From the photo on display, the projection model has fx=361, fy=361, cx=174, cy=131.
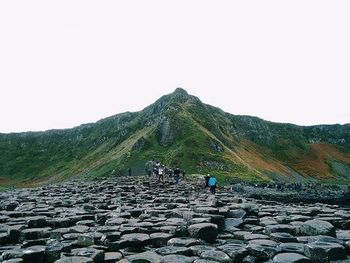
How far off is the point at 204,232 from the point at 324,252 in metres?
3.52

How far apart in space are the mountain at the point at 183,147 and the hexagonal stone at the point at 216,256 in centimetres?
5068

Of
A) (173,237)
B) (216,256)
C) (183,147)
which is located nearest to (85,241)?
(173,237)

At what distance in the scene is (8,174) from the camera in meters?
107

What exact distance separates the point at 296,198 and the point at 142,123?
6138cm

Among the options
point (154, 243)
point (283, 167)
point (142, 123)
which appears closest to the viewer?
point (154, 243)

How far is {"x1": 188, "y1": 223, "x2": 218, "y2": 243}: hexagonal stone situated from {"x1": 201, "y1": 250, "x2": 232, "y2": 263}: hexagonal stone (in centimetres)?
184

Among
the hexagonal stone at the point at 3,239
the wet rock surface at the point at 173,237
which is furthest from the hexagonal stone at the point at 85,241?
the hexagonal stone at the point at 3,239

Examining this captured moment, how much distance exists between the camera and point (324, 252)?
9.23 meters

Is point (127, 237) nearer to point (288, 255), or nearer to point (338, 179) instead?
point (288, 255)

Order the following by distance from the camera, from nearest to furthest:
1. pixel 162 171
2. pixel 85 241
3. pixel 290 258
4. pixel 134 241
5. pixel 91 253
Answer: pixel 290 258 → pixel 91 253 → pixel 85 241 → pixel 134 241 → pixel 162 171

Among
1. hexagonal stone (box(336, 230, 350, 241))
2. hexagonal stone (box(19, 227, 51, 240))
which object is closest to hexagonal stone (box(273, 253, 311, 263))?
hexagonal stone (box(336, 230, 350, 241))

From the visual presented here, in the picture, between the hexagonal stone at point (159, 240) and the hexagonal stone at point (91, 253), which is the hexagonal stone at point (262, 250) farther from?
the hexagonal stone at point (91, 253)

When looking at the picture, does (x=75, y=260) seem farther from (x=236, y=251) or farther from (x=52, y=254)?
(x=236, y=251)

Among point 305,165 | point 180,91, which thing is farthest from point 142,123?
point 305,165
